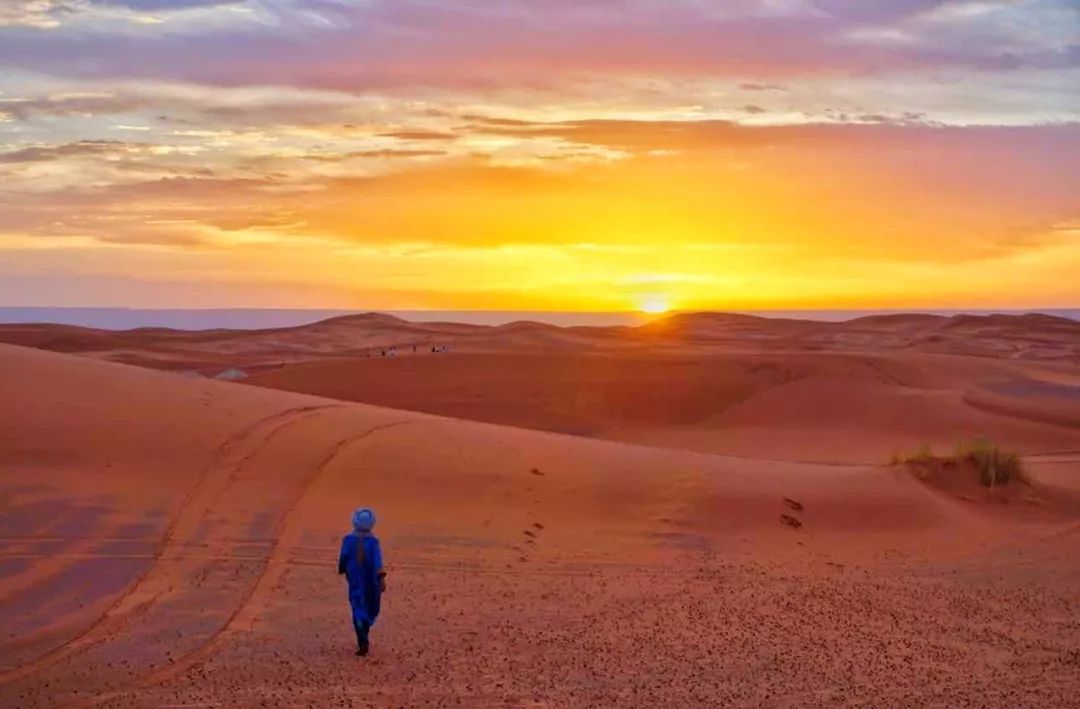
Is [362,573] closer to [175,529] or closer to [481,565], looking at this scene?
[481,565]

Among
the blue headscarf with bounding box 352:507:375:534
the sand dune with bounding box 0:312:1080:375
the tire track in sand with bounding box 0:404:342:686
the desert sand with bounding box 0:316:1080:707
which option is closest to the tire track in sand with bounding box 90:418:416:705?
the desert sand with bounding box 0:316:1080:707

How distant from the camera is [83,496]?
45.0 feet

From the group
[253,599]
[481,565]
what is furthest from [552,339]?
[253,599]

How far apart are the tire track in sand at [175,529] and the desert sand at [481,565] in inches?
1.6

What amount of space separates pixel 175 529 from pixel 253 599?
7.53ft

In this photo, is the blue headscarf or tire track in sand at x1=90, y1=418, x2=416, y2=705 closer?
tire track in sand at x1=90, y1=418, x2=416, y2=705

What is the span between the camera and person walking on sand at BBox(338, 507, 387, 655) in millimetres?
9578

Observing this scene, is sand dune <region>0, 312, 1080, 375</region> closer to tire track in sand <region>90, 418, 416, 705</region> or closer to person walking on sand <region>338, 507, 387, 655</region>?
tire track in sand <region>90, 418, 416, 705</region>

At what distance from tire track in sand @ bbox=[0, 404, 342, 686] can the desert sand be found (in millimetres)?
41

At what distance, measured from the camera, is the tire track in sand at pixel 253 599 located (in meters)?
8.83

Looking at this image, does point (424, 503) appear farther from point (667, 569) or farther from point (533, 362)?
point (533, 362)

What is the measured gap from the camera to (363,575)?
9.73 m

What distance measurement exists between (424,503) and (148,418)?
177 inches

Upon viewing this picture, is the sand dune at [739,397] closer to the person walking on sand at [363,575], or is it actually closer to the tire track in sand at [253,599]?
the tire track in sand at [253,599]
